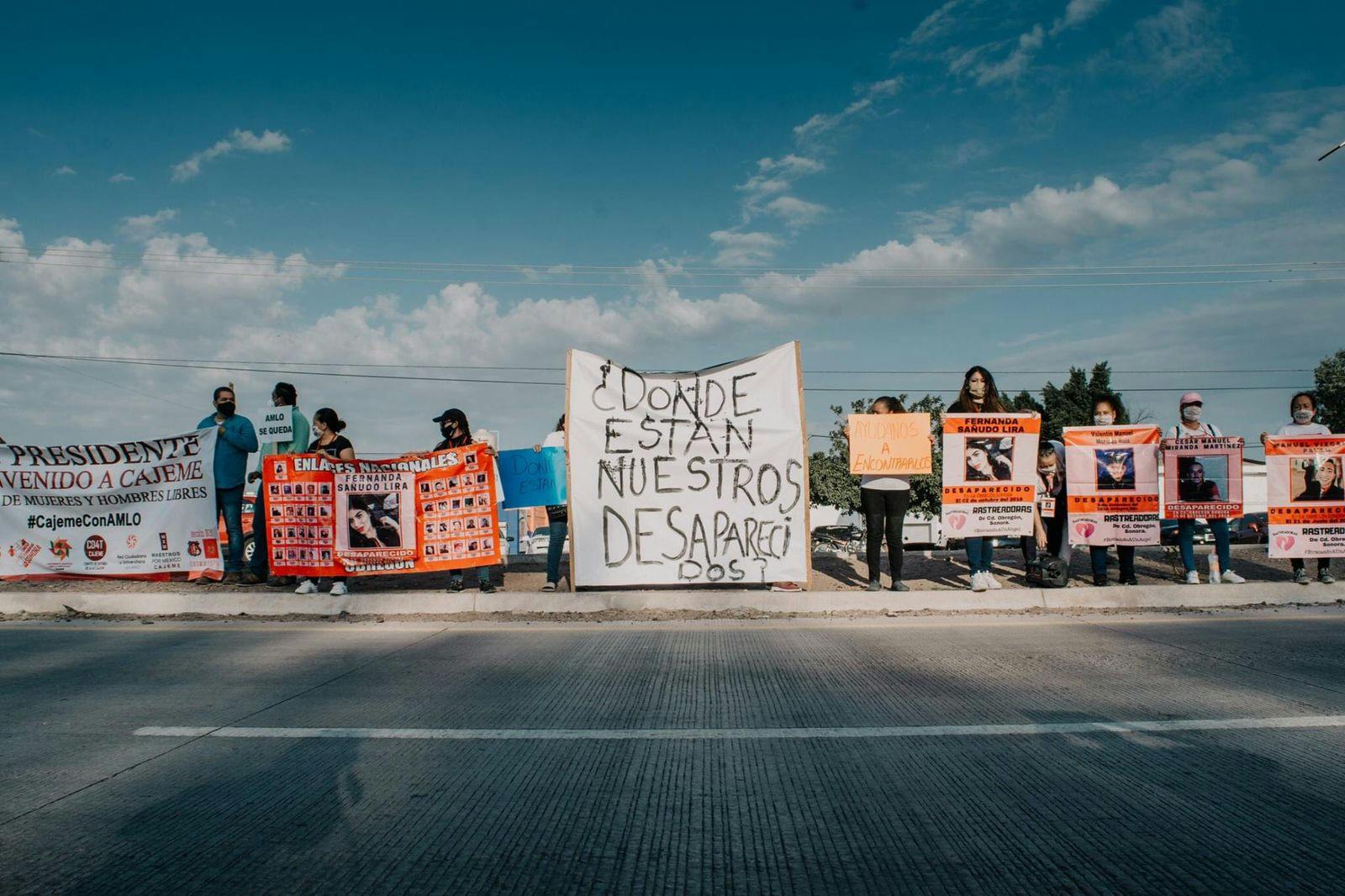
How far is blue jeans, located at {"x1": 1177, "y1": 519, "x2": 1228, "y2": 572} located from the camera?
905cm

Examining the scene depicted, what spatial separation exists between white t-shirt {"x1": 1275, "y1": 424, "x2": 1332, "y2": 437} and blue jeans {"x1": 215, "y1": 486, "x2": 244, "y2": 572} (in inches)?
472

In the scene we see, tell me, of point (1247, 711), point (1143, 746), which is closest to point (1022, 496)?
point (1247, 711)

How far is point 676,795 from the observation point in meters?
3.29

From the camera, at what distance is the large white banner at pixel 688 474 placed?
9.08 m

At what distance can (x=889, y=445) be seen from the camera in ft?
32.2

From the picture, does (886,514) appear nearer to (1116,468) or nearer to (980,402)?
(980,402)

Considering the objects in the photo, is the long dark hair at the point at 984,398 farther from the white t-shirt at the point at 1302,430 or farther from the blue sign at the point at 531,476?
the blue sign at the point at 531,476

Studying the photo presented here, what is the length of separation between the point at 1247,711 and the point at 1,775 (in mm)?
5890

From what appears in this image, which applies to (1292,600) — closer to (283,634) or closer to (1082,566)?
(1082,566)

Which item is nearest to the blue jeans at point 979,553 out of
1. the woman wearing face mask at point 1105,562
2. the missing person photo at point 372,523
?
the woman wearing face mask at point 1105,562

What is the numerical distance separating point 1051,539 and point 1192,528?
1.48 meters

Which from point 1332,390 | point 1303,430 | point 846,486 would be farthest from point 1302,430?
point 1332,390

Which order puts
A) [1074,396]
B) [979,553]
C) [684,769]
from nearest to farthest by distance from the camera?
1. [684,769]
2. [979,553]
3. [1074,396]

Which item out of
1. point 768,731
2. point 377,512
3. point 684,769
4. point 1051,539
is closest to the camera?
point 684,769
